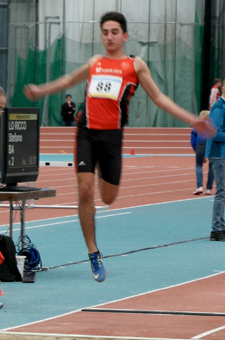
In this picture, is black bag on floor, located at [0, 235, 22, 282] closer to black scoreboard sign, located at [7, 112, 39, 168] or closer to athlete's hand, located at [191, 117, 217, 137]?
black scoreboard sign, located at [7, 112, 39, 168]

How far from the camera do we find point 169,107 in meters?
6.39

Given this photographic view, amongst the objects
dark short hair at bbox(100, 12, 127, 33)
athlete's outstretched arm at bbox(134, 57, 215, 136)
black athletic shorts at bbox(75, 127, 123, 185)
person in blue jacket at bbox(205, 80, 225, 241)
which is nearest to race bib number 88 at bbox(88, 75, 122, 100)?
athlete's outstretched arm at bbox(134, 57, 215, 136)

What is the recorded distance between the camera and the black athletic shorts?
6594 millimetres

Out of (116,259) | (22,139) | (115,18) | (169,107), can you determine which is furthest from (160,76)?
(169,107)

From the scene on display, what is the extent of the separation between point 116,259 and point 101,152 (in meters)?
3.19

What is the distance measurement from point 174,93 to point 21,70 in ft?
25.9

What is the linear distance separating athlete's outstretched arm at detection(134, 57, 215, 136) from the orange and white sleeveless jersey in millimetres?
66

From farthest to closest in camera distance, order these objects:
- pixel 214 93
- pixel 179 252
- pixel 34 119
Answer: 1. pixel 214 93
2. pixel 179 252
3. pixel 34 119

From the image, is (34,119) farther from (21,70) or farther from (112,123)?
(21,70)

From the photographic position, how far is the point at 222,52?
3978cm

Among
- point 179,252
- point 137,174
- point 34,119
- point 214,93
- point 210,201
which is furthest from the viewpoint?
point 214,93

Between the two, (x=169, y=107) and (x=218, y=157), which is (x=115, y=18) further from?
(x=218, y=157)

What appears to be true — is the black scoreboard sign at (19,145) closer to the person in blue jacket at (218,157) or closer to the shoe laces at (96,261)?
the shoe laces at (96,261)

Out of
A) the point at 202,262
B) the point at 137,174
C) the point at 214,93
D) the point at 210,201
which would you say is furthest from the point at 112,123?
the point at 214,93
